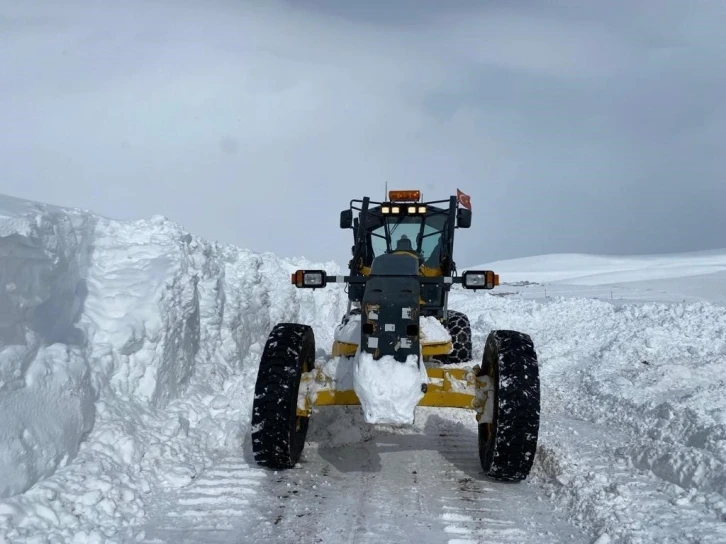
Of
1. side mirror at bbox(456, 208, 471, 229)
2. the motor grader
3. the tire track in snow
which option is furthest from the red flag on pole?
the tire track in snow

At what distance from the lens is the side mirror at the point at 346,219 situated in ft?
23.5

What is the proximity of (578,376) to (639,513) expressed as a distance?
17.1 ft

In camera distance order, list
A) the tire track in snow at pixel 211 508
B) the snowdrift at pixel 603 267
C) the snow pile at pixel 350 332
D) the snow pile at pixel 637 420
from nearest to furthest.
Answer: the tire track in snow at pixel 211 508
the snow pile at pixel 637 420
the snow pile at pixel 350 332
the snowdrift at pixel 603 267

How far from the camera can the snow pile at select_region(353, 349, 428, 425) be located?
150 inches

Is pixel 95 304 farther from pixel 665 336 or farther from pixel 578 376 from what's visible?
pixel 665 336

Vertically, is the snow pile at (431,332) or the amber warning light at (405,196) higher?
the amber warning light at (405,196)

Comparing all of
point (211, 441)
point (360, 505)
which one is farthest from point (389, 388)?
point (211, 441)

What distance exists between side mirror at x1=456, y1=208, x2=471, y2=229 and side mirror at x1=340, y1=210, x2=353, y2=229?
125cm

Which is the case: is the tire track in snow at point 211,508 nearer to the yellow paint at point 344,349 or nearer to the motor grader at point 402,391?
the motor grader at point 402,391

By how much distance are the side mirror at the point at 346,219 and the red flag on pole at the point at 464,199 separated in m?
1.28

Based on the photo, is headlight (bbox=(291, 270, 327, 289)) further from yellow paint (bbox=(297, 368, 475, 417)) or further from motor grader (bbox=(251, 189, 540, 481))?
yellow paint (bbox=(297, 368, 475, 417))

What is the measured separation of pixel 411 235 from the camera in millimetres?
7297

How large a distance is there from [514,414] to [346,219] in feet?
11.9

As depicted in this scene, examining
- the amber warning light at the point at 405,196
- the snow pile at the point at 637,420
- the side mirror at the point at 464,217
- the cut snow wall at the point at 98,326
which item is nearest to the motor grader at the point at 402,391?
the snow pile at the point at 637,420
